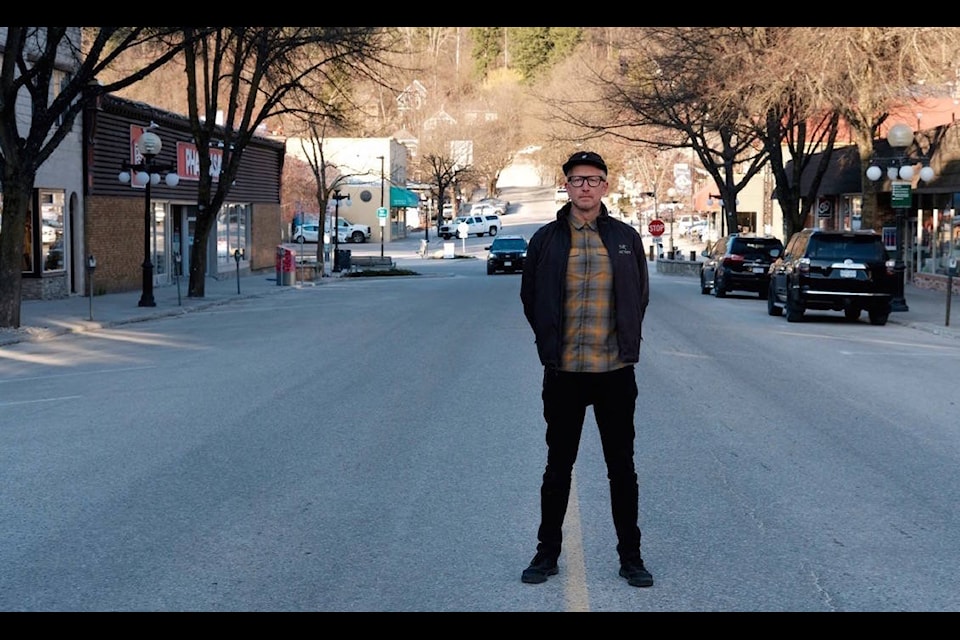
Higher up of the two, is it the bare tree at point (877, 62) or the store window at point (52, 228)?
the bare tree at point (877, 62)

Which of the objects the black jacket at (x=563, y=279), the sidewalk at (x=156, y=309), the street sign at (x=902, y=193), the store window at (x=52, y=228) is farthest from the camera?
the store window at (x=52, y=228)

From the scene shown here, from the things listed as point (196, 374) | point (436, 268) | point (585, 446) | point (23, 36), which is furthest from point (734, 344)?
point (436, 268)

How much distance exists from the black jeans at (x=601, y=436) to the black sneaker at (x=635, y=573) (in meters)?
0.04

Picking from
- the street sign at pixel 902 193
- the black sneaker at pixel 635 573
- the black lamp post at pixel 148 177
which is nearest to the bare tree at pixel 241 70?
the black lamp post at pixel 148 177

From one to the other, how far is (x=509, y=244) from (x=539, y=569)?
1675 inches

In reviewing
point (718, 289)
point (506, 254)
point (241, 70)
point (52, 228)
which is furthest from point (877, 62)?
point (506, 254)

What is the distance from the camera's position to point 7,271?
21406mm

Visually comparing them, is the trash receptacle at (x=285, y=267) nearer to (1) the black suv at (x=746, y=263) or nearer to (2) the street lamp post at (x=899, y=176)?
(1) the black suv at (x=746, y=263)

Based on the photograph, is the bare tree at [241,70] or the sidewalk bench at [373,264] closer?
the bare tree at [241,70]

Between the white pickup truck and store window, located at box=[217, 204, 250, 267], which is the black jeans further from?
the white pickup truck

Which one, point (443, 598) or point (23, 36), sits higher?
point (23, 36)

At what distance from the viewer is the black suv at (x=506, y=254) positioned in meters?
48.2

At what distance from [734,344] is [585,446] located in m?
9.78
